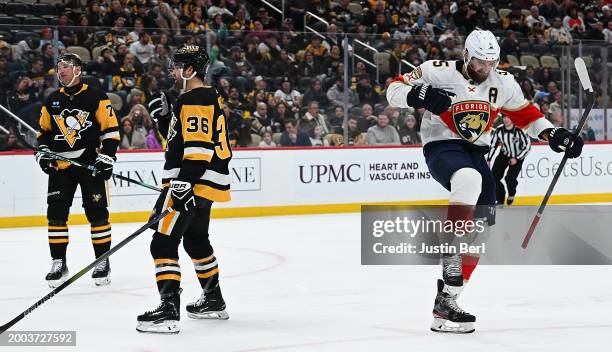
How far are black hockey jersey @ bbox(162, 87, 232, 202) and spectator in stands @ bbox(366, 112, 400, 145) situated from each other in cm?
753

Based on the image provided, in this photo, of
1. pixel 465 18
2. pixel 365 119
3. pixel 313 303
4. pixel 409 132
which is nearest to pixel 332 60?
pixel 365 119

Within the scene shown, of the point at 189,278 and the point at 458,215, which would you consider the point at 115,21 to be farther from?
the point at 458,215

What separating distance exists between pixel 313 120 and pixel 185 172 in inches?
295

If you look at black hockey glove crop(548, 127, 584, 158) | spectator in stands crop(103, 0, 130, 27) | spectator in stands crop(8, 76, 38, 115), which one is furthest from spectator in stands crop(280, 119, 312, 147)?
black hockey glove crop(548, 127, 584, 158)

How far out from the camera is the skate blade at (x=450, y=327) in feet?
16.5

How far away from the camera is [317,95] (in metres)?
12.5

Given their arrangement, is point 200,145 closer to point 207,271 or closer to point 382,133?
point 207,271

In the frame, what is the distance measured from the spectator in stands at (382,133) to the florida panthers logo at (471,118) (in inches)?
293

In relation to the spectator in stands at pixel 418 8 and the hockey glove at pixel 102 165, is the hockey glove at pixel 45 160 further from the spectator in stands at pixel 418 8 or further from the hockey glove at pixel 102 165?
the spectator in stands at pixel 418 8

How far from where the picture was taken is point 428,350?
182 inches

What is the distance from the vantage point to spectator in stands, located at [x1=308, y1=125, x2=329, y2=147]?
12.4 metres

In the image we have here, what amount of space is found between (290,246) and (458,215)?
4.10m

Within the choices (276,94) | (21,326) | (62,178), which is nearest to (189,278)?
(62,178)

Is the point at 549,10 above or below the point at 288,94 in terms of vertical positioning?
above
